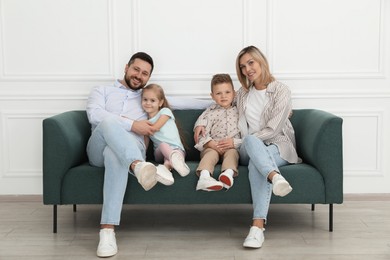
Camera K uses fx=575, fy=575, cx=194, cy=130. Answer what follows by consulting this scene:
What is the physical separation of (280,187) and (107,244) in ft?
3.01

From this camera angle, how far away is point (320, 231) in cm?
330

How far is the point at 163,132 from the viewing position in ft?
11.4

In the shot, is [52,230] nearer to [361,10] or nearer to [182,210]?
[182,210]

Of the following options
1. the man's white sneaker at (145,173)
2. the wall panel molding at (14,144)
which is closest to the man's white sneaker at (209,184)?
the man's white sneaker at (145,173)

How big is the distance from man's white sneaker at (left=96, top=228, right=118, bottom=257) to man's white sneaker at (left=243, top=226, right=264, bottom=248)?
67 cm

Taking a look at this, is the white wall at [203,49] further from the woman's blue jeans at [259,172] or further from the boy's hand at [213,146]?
the woman's blue jeans at [259,172]

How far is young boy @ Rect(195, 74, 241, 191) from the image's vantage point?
3.15 metres

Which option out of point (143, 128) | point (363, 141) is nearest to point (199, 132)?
point (143, 128)

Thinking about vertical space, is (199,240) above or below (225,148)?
below

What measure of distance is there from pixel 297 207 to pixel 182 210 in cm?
79

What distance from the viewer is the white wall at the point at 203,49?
4.02 meters

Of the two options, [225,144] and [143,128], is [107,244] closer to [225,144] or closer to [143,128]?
[143,128]

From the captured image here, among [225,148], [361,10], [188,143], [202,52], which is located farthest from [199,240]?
[361,10]

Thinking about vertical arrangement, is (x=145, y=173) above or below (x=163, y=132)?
below
